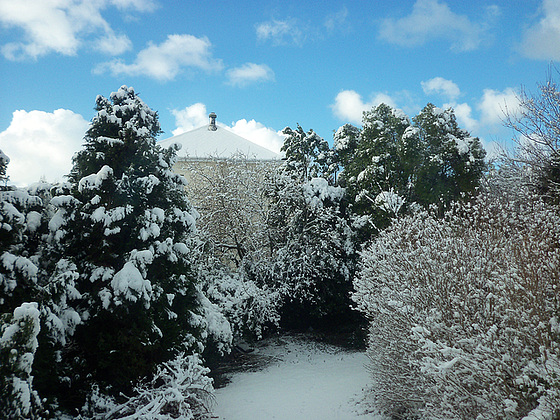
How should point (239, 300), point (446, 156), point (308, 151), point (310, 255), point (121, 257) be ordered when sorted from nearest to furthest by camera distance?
1. point (121, 257)
2. point (239, 300)
3. point (310, 255)
4. point (446, 156)
5. point (308, 151)

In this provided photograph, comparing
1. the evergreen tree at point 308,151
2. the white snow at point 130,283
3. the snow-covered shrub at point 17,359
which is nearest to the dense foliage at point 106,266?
the white snow at point 130,283

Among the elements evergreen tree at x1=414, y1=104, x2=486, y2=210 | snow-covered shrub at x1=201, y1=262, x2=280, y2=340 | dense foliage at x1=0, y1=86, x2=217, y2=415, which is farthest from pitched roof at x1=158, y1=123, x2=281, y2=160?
dense foliage at x1=0, y1=86, x2=217, y2=415

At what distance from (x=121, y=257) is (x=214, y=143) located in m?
12.1

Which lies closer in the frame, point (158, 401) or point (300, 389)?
point (158, 401)

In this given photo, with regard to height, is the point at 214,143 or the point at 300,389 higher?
the point at 214,143

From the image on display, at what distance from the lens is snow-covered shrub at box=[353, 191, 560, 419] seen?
129 inches

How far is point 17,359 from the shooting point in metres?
3.72

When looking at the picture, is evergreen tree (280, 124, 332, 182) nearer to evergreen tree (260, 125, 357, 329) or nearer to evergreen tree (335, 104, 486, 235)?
evergreen tree (335, 104, 486, 235)

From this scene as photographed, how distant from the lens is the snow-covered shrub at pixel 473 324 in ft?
10.8

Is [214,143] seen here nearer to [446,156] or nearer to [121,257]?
[446,156]

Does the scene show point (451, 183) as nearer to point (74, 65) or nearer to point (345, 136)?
point (345, 136)

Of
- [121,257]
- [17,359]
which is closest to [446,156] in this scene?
[121,257]

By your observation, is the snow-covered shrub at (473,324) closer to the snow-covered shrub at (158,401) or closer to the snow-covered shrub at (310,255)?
the snow-covered shrub at (158,401)

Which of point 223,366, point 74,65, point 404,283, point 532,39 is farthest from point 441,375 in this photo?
point 223,366
